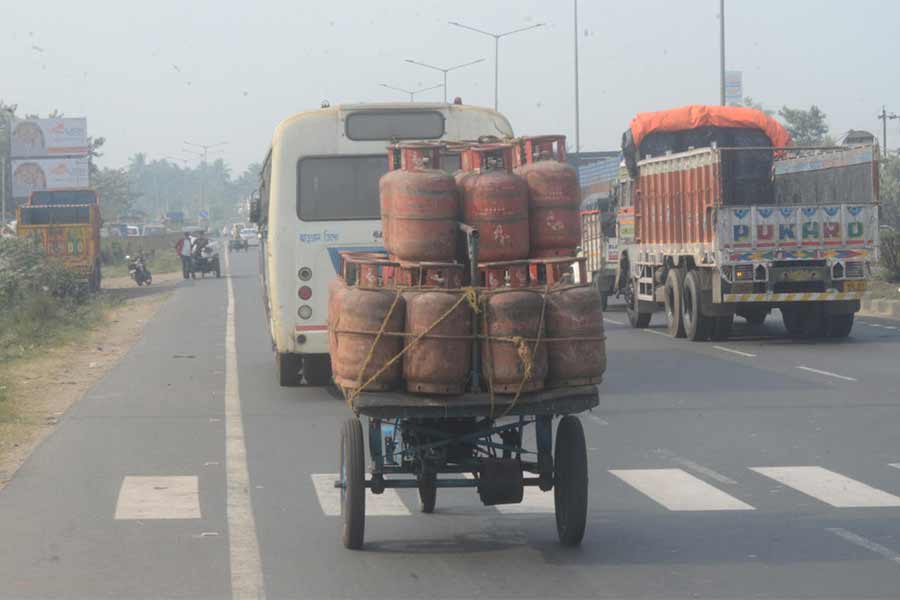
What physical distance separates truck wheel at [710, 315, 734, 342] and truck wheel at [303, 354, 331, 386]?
26.4 ft

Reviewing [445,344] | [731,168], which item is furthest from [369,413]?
[731,168]

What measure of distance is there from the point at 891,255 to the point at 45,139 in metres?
58.0

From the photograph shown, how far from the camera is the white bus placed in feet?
48.5

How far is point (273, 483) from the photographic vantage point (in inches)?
404

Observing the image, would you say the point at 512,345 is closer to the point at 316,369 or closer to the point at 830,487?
the point at 830,487

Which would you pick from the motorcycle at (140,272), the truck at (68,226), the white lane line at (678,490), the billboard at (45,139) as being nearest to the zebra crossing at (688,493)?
the white lane line at (678,490)

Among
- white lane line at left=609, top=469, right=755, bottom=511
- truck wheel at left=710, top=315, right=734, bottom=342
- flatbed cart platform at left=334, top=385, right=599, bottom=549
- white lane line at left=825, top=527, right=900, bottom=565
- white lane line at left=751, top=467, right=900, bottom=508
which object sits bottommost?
white lane line at left=751, top=467, right=900, bottom=508

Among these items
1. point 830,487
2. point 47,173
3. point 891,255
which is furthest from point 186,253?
point 830,487

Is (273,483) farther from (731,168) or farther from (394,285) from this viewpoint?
(731,168)

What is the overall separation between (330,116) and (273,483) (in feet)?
18.2

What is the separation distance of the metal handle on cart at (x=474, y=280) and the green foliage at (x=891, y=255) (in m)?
27.7

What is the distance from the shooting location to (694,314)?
22328 millimetres

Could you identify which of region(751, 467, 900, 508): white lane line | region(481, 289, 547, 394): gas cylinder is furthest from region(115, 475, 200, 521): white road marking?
region(751, 467, 900, 508): white lane line

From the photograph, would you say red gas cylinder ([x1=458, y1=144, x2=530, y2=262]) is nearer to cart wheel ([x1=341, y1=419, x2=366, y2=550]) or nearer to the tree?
cart wheel ([x1=341, y1=419, x2=366, y2=550])
